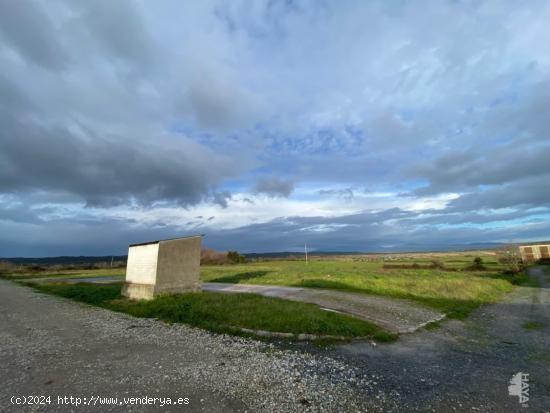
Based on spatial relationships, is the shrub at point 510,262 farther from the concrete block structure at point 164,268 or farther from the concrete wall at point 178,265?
the concrete block structure at point 164,268

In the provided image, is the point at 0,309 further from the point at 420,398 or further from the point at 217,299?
the point at 420,398

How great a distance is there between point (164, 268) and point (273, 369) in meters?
11.7

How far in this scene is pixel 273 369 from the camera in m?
7.29

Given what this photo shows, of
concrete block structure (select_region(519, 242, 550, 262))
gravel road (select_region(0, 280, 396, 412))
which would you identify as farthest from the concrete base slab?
concrete block structure (select_region(519, 242, 550, 262))

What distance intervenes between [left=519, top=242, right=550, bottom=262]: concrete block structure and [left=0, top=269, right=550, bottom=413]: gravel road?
7793 centimetres

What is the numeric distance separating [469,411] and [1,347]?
11727 mm

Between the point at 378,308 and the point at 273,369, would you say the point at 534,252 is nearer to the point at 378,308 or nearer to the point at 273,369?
the point at 378,308

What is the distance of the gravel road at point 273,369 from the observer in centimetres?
579

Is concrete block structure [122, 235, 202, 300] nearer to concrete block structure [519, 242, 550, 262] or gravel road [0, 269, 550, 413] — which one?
gravel road [0, 269, 550, 413]

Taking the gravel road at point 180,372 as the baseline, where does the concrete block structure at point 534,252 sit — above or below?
above

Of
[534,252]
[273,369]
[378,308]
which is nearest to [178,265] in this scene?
[378,308]

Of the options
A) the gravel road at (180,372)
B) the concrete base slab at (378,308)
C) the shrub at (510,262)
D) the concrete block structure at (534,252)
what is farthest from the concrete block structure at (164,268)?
the concrete block structure at (534,252)

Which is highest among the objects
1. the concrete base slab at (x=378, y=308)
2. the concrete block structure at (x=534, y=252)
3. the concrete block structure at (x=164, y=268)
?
the concrete block structure at (x=534, y=252)

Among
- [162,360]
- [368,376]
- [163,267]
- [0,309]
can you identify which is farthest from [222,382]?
[0,309]
